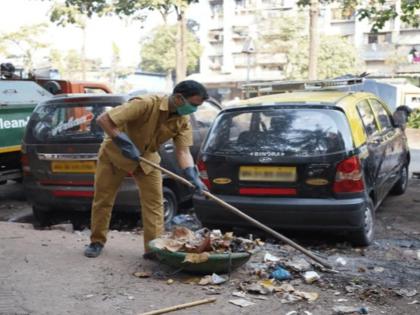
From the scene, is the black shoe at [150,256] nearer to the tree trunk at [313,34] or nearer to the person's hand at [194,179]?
the person's hand at [194,179]

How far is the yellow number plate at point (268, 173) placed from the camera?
5.20 meters

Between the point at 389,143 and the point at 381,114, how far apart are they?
417 mm

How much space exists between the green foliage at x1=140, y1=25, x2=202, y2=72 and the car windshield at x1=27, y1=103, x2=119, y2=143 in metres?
47.7

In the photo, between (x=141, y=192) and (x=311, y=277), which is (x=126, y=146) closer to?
(x=141, y=192)

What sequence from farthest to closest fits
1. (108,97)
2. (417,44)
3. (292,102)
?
1. (417,44)
2. (108,97)
3. (292,102)

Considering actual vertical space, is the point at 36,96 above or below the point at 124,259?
above

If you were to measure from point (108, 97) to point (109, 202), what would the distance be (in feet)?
6.54

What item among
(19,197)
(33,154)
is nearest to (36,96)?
(19,197)

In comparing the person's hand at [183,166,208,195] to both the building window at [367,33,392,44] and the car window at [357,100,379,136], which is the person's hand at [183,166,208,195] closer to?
the car window at [357,100,379,136]

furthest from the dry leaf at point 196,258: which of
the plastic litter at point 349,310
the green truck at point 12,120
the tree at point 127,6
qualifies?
the tree at point 127,6

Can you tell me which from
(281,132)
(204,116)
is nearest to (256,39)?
(204,116)

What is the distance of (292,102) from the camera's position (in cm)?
550

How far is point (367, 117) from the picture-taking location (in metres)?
6.10

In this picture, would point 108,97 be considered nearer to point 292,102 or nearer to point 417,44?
point 292,102
